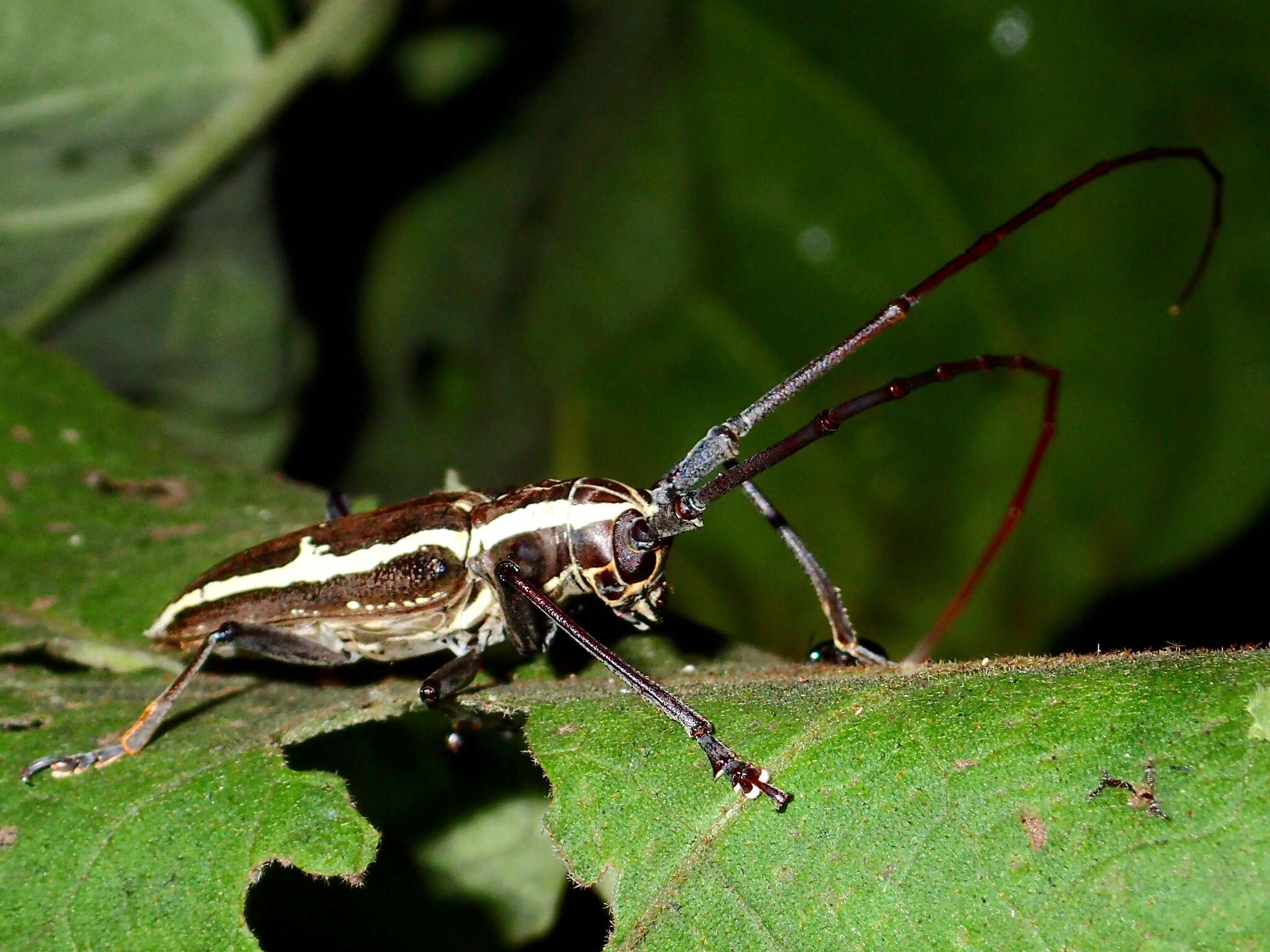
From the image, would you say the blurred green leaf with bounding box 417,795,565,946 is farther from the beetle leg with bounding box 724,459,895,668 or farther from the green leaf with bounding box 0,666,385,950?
the beetle leg with bounding box 724,459,895,668

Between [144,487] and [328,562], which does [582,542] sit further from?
[144,487]

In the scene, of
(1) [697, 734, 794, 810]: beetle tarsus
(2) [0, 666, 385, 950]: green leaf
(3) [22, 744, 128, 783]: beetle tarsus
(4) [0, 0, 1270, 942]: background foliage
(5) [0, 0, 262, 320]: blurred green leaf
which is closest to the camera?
(1) [697, 734, 794, 810]: beetle tarsus

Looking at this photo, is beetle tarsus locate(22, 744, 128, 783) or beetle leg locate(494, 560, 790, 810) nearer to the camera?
beetle leg locate(494, 560, 790, 810)

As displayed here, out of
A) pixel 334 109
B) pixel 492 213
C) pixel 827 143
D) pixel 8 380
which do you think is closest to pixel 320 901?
pixel 8 380

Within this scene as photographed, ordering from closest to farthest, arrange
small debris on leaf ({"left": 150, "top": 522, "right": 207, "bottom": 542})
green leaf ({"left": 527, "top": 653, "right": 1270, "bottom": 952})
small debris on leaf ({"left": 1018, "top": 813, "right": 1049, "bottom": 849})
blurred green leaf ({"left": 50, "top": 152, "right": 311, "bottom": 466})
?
green leaf ({"left": 527, "top": 653, "right": 1270, "bottom": 952})
small debris on leaf ({"left": 1018, "top": 813, "right": 1049, "bottom": 849})
small debris on leaf ({"left": 150, "top": 522, "right": 207, "bottom": 542})
blurred green leaf ({"left": 50, "top": 152, "right": 311, "bottom": 466})

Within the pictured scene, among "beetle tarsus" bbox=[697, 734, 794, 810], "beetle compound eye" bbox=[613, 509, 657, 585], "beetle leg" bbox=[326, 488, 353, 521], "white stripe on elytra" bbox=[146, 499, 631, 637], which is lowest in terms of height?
"beetle tarsus" bbox=[697, 734, 794, 810]

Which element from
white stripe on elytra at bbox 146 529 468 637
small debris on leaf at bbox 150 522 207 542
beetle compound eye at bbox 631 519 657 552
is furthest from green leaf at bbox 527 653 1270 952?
small debris on leaf at bbox 150 522 207 542
